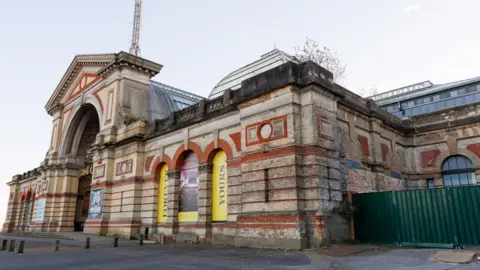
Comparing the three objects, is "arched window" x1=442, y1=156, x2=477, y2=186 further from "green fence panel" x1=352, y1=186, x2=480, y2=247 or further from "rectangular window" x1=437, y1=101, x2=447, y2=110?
"rectangular window" x1=437, y1=101, x2=447, y2=110

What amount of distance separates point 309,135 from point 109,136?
1662cm

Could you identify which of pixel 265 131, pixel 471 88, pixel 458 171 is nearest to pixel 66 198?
pixel 265 131

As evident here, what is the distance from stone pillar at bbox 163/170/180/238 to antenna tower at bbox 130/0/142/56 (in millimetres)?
22677

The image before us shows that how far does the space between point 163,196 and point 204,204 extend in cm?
438

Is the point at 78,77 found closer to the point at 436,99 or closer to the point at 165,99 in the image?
the point at 165,99

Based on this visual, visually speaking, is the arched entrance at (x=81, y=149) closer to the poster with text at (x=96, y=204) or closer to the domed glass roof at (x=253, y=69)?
the poster with text at (x=96, y=204)

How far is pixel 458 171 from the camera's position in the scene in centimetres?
1945

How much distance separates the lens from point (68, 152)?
34.4 m

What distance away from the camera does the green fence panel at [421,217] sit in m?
11.5

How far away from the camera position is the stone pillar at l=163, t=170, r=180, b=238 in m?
18.6

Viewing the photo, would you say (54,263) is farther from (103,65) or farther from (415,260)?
(103,65)

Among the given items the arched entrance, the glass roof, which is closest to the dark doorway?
the arched entrance

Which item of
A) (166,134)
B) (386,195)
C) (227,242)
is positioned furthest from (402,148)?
(166,134)

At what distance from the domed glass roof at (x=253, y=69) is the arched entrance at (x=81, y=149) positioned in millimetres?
13223
